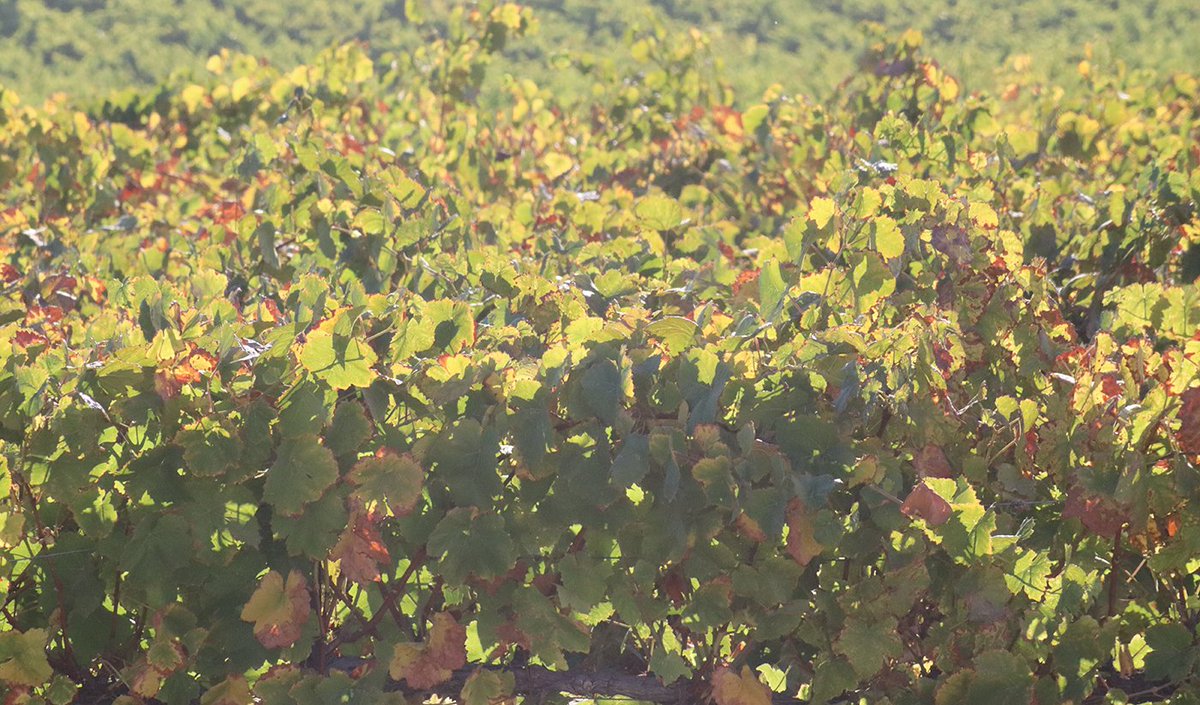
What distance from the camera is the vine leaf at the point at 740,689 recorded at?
209 centimetres

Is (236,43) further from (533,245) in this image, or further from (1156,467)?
(1156,467)

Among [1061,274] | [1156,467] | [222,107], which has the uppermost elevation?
[1156,467]

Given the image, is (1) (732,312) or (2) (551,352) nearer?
(2) (551,352)

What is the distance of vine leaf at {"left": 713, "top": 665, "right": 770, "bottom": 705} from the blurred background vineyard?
10393mm

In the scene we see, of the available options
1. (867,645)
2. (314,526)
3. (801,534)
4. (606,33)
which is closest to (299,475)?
(314,526)

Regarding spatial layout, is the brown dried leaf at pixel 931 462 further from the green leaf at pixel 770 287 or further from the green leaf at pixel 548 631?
the green leaf at pixel 548 631

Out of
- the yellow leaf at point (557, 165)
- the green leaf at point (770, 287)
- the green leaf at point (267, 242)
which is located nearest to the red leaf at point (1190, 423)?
the green leaf at point (770, 287)

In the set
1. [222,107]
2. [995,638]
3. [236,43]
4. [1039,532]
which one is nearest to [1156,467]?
[1039,532]

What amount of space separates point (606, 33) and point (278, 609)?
15646mm

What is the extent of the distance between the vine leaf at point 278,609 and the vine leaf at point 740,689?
66 cm

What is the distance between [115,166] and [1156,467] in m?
4.93

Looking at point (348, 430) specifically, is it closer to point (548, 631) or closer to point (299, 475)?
point (299, 475)

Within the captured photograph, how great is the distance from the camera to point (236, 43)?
1614 cm

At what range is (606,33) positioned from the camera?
1698 centimetres
